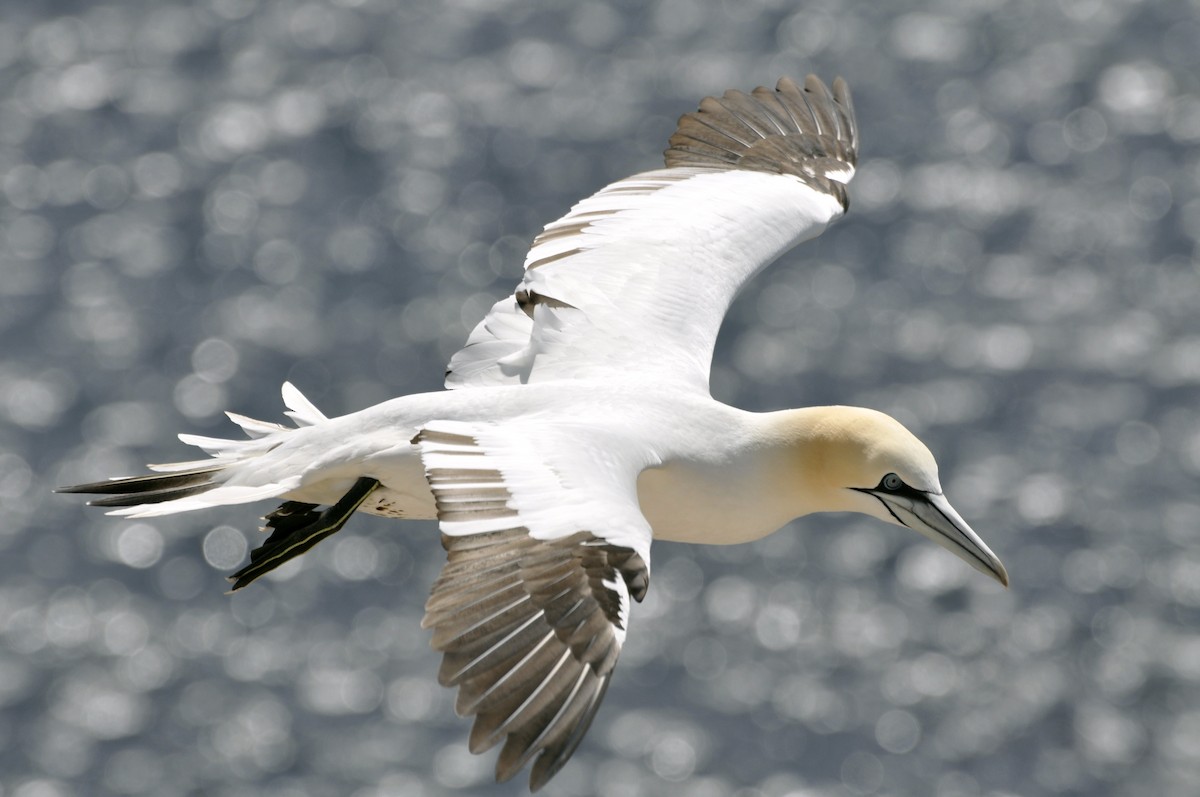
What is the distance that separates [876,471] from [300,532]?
2.58 metres

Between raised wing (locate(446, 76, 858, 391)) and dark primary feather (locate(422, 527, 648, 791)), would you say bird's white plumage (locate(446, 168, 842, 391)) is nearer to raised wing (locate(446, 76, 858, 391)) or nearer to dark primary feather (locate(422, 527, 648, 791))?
raised wing (locate(446, 76, 858, 391))

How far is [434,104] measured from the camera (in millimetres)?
28328

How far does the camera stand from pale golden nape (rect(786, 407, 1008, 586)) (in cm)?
825

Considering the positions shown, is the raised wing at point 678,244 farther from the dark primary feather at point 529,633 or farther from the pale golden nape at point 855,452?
the dark primary feather at point 529,633

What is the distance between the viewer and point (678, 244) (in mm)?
9742

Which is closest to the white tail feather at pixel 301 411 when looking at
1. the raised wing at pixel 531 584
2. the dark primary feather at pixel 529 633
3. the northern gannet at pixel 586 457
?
the northern gannet at pixel 586 457

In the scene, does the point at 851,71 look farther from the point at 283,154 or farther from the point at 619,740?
the point at 619,740

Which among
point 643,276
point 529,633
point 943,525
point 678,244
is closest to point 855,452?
point 943,525

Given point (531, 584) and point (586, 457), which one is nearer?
point (531, 584)

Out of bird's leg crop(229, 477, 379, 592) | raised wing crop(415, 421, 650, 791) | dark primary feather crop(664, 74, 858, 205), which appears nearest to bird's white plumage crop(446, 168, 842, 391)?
dark primary feather crop(664, 74, 858, 205)

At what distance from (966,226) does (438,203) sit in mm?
7802

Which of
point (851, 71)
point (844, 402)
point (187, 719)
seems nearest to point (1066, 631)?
point (844, 402)

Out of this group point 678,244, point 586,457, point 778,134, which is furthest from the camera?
point 778,134

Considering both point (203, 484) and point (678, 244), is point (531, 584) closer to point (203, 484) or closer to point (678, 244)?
point (203, 484)
